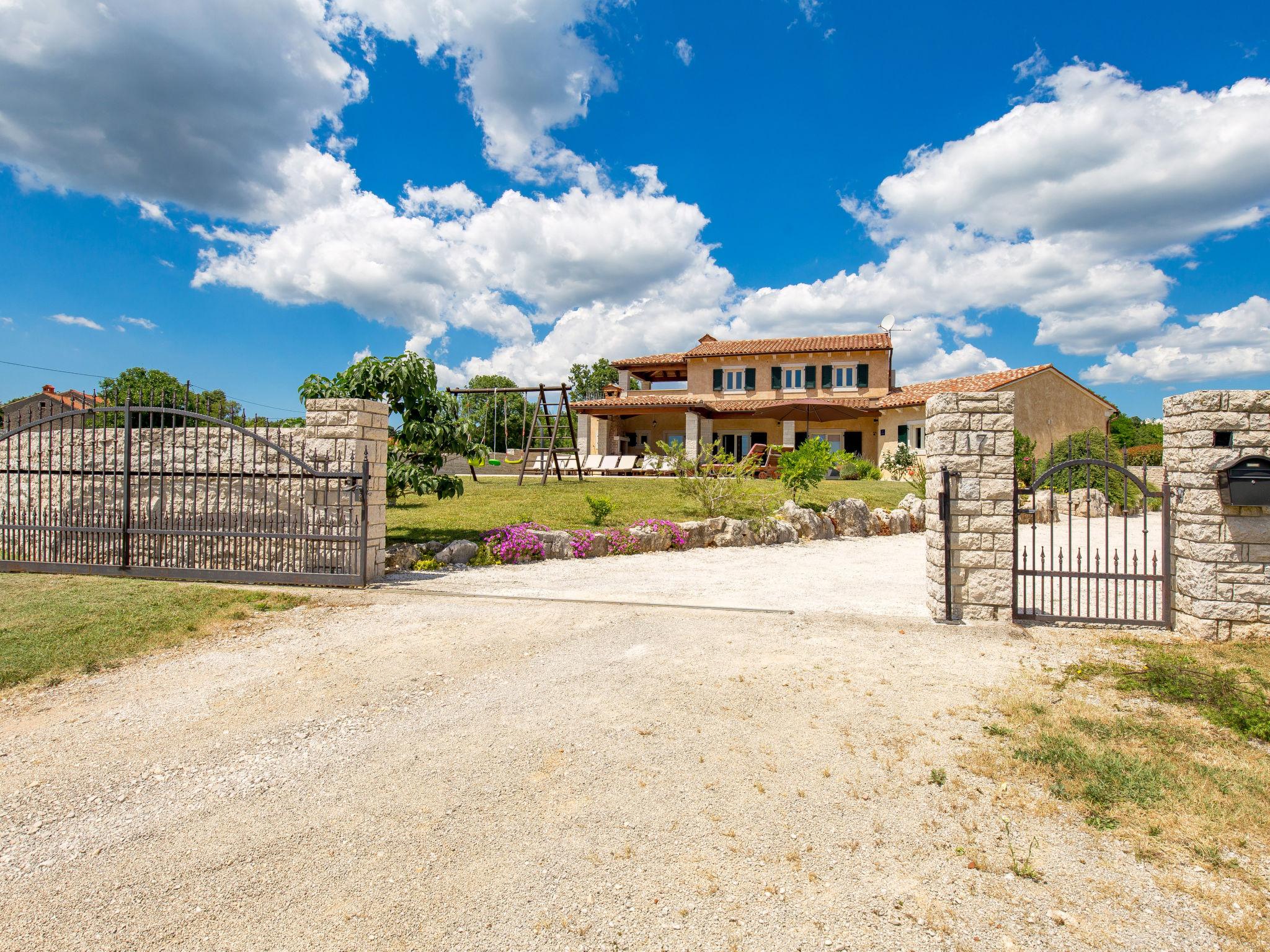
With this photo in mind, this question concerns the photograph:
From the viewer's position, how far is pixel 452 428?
9703mm

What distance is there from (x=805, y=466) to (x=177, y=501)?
1127cm

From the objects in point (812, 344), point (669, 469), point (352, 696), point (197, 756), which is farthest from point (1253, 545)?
point (812, 344)

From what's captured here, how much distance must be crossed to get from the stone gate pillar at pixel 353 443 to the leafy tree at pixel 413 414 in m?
0.93

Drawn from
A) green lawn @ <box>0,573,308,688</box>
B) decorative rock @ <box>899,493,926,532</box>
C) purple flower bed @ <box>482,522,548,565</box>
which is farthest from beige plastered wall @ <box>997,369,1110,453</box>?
green lawn @ <box>0,573,308,688</box>

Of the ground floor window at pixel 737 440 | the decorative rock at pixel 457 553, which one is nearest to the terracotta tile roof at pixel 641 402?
Result: the ground floor window at pixel 737 440

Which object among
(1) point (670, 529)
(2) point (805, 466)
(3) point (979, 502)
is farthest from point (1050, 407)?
(3) point (979, 502)

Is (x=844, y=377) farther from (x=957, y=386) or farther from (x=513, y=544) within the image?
(x=513, y=544)

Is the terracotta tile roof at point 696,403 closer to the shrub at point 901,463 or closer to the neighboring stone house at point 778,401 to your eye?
the neighboring stone house at point 778,401

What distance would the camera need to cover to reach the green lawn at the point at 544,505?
10.6 meters

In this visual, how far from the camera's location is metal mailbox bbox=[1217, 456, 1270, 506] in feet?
18.0

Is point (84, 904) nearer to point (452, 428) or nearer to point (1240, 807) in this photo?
point (1240, 807)

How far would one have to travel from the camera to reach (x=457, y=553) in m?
9.26

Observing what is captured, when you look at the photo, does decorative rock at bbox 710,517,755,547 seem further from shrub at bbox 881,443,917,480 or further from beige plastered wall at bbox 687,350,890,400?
beige plastered wall at bbox 687,350,890,400

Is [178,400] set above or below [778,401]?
below
